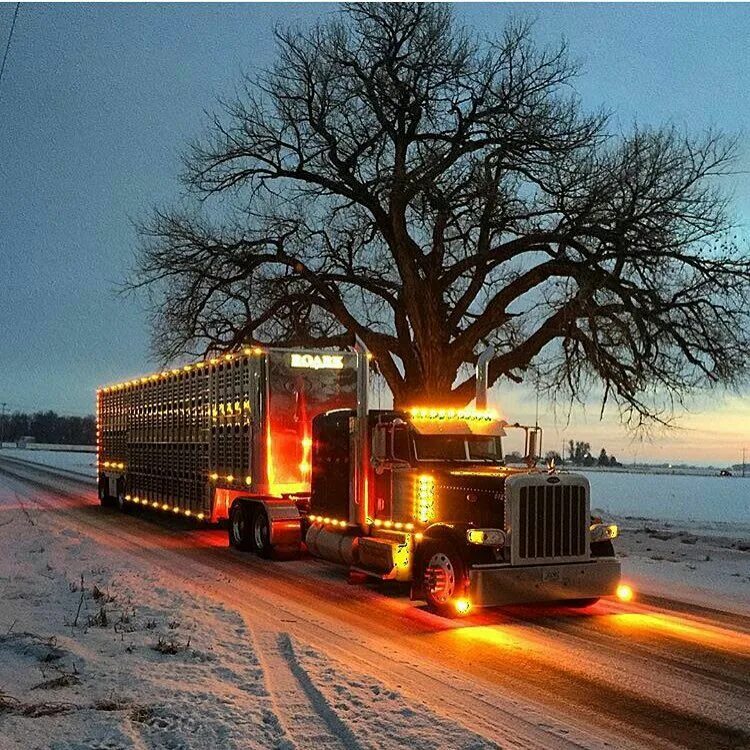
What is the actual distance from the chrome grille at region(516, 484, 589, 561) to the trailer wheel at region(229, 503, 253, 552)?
7.60 metres

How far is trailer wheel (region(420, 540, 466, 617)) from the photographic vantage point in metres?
10.7

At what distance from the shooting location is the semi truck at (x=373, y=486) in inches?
428

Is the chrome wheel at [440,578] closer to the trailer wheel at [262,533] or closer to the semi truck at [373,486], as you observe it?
the semi truck at [373,486]

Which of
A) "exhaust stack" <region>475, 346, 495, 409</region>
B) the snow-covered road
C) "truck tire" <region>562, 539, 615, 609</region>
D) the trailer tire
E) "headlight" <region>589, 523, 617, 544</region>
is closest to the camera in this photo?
the snow-covered road

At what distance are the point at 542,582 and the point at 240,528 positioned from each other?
7996 mm

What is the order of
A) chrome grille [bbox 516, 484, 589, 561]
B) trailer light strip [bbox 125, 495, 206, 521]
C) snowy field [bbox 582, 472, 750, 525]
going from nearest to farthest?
chrome grille [bbox 516, 484, 589, 561]
trailer light strip [bbox 125, 495, 206, 521]
snowy field [bbox 582, 472, 750, 525]

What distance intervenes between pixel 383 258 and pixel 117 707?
71.7ft

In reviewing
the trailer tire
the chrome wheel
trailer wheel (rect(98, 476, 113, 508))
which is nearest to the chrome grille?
the chrome wheel

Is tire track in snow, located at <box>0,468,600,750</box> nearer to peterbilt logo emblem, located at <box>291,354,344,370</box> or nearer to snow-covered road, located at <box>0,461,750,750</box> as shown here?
snow-covered road, located at <box>0,461,750,750</box>

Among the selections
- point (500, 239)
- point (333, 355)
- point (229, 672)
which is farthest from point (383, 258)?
point (229, 672)

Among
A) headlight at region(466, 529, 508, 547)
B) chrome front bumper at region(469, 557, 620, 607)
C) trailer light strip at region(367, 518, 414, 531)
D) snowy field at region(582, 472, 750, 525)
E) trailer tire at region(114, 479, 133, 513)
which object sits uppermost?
headlight at region(466, 529, 508, 547)

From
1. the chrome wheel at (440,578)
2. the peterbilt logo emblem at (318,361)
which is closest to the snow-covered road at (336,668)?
the chrome wheel at (440,578)

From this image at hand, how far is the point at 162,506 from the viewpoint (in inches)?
882

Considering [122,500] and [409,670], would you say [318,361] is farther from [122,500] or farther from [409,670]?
[122,500]
